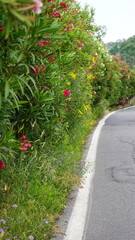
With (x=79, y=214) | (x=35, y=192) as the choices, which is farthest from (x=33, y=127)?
(x=79, y=214)

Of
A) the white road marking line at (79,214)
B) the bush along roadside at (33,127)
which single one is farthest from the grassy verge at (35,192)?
the white road marking line at (79,214)

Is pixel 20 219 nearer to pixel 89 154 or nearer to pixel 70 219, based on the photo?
pixel 70 219

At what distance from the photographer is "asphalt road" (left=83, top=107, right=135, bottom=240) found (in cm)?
444

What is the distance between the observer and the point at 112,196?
569 cm

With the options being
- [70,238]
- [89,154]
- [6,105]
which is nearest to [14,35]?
[6,105]

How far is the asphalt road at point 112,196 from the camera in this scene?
4441mm

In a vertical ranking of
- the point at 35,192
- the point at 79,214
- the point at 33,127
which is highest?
the point at 33,127

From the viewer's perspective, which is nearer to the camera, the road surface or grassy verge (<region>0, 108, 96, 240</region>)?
grassy verge (<region>0, 108, 96, 240</region>)

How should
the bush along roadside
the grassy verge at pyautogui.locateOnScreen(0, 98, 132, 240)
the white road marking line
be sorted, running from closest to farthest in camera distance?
the bush along roadside → the grassy verge at pyautogui.locateOnScreen(0, 98, 132, 240) → the white road marking line

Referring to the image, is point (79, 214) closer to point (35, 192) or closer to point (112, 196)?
point (35, 192)

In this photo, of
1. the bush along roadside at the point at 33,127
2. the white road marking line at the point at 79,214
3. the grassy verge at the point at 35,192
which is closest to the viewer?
the bush along roadside at the point at 33,127

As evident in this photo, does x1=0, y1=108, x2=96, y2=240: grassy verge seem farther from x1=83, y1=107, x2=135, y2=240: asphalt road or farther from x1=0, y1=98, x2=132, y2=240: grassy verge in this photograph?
x1=83, y1=107, x2=135, y2=240: asphalt road

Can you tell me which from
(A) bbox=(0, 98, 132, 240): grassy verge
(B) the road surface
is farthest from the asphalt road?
(A) bbox=(0, 98, 132, 240): grassy verge

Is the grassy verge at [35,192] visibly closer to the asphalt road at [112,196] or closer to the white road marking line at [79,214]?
the white road marking line at [79,214]
